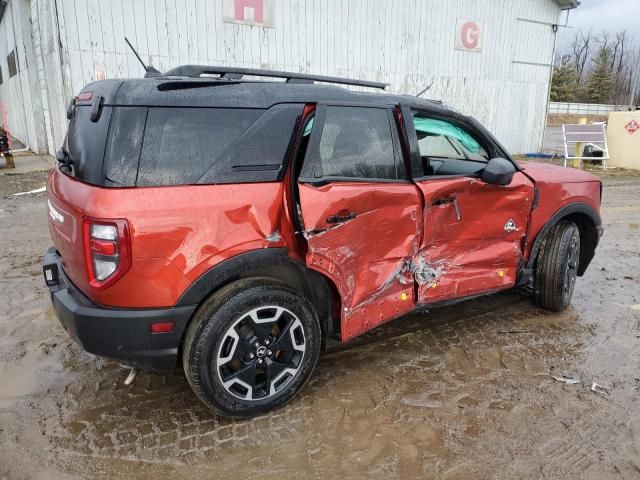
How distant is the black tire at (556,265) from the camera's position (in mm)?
3980

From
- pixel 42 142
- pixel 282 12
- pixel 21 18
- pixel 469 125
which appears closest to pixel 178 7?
pixel 282 12

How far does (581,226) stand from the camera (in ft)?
14.2

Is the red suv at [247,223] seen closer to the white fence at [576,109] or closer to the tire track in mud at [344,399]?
the tire track in mud at [344,399]

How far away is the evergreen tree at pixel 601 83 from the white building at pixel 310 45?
60010 millimetres

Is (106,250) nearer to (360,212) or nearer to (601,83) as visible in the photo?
(360,212)

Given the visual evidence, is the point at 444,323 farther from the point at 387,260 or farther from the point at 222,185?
the point at 222,185

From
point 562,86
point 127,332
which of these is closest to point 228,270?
point 127,332

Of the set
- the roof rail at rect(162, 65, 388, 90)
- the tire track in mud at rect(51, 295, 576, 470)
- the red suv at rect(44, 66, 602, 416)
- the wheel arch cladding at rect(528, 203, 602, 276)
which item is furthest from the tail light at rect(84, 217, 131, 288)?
the wheel arch cladding at rect(528, 203, 602, 276)

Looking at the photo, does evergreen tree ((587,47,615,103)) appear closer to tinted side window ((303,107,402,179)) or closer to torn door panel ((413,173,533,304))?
torn door panel ((413,173,533,304))

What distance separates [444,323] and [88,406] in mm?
2612

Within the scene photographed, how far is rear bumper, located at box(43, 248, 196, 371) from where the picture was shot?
2400 millimetres

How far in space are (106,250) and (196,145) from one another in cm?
67

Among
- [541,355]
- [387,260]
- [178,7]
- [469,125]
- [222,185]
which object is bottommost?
[541,355]

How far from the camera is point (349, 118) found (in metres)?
2.96
